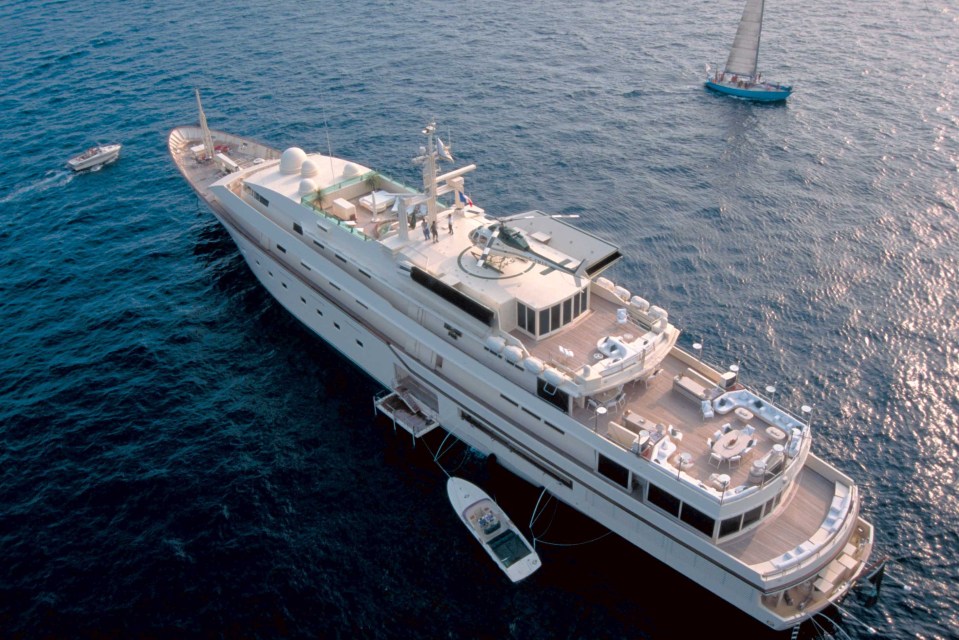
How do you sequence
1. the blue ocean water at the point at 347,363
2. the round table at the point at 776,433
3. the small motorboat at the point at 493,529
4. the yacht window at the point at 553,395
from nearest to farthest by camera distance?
the round table at the point at 776,433
the blue ocean water at the point at 347,363
the small motorboat at the point at 493,529
the yacht window at the point at 553,395

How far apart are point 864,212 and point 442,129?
118 feet

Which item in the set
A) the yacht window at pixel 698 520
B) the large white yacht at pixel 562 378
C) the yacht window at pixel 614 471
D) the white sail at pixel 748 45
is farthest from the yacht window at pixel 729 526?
the white sail at pixel 748 45

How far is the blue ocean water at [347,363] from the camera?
31.5 m

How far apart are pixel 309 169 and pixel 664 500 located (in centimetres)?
2920

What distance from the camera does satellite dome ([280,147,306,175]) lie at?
1788 inches

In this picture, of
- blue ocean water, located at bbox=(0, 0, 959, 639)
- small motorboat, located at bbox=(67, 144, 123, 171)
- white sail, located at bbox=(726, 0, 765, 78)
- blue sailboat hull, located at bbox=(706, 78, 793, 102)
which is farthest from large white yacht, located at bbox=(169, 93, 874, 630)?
white sail, located at bbox=(726, 0, 765, 78)

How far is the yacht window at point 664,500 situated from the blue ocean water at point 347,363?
13.0 ft

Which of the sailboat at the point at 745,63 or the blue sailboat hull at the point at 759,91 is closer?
the blue sailboat hull at the point at 759,91

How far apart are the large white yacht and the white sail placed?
4753cm

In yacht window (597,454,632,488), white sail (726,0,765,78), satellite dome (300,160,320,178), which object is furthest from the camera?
white sail (726,0,765,78)

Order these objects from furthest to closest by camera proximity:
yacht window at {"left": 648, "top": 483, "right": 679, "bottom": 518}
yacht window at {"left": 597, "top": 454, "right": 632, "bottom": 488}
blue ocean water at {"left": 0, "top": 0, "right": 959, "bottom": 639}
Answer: blue ocean water at {"left": 0, "top": 0, "right": 959, "bottom": 639} < yacht window at {"left": 597, "top": 454, "right": 632, "bottom": 488} < yacht window at {"left": 648, "top": 483, "right": 679, "bottom": 518}

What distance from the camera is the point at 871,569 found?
30.7 meters

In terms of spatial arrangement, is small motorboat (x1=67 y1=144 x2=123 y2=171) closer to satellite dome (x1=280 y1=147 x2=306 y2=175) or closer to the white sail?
satellite dome (x1=280 y1=147 x2=306 y2=175)

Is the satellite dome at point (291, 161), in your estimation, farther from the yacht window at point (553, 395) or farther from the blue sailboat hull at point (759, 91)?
the blue sailboat hull at point (759, 91)
